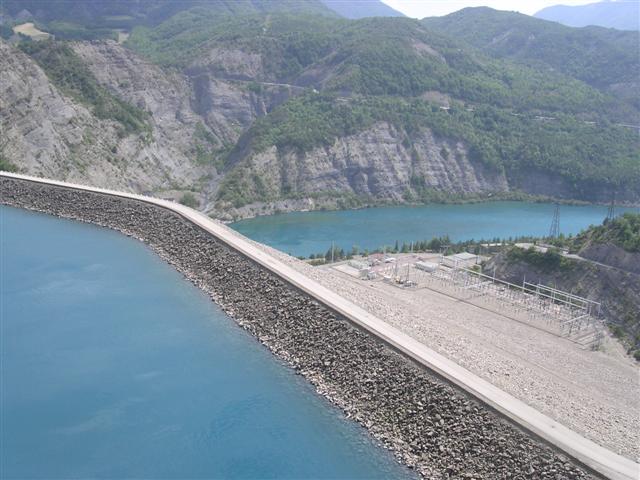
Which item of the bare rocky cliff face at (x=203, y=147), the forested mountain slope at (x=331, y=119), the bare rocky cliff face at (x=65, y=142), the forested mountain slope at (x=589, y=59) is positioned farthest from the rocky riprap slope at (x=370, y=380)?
the forested mountain slope at (x=589, y=59)

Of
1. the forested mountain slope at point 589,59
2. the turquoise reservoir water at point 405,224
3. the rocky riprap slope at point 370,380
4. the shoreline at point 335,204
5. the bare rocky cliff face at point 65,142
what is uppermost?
the forested mountain slope at point 589,59

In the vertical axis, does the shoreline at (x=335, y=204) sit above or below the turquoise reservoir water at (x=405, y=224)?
above

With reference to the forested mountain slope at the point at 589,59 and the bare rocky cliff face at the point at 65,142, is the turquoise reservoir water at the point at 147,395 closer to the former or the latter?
the bare rocky cliff face at the point at 65,142

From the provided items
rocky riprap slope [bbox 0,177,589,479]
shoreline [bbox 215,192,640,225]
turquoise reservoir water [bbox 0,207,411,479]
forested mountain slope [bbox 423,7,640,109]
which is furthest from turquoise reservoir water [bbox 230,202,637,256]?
forested mountain slope [bbox 423,7,640,109]

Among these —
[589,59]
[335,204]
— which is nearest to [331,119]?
[335,204]

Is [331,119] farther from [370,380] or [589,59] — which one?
[589,59]

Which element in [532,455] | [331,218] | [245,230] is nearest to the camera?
[532,455]

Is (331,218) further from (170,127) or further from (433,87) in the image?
(433,87)

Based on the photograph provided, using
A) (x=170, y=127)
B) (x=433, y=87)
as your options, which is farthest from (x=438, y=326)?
(x=433, y=87)
